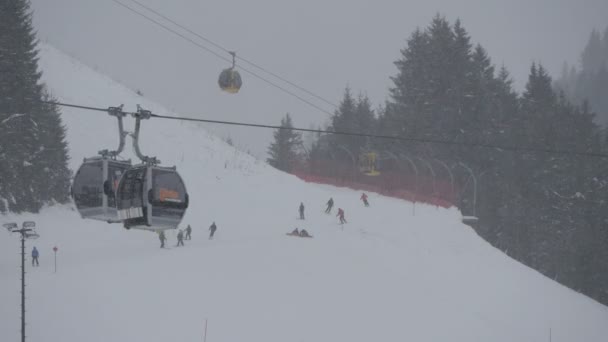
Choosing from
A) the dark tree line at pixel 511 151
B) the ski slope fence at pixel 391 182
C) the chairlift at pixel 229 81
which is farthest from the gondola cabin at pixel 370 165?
the chairlift at pixel 229 81

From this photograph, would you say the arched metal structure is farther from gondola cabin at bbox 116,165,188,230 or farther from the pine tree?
the pine tree

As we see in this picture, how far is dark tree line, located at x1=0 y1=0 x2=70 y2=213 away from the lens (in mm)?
33688

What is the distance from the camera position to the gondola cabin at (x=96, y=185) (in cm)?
1365

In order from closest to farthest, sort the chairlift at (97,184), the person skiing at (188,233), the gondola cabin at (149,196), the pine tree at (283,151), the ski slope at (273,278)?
the gondola cabin at (149,196)
the chairlift at (97,184)
the ski slope at (273,278)
the person skiing at (188,233)
the pine tree at (283,151)

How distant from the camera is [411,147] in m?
59.2

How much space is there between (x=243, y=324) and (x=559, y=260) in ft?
132

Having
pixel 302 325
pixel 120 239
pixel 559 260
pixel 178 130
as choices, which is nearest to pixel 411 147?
pixel 559 260

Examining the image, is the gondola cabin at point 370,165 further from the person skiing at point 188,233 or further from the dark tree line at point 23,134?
the dark tree line at point 23,134

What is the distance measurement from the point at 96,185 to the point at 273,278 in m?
13.6

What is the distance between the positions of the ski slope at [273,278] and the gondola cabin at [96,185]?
744cm

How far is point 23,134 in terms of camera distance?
35.0m

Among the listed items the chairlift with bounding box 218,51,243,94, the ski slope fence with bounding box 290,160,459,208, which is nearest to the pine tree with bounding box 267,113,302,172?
the ski slope fence with bounding box 290,160,459,208

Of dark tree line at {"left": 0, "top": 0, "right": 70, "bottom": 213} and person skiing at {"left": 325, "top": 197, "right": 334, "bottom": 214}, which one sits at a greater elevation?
dark tree line at {"left": 0, "top": 0, "right": 70, "bottom": 213}

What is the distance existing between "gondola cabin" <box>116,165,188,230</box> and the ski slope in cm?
802
